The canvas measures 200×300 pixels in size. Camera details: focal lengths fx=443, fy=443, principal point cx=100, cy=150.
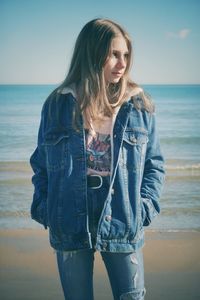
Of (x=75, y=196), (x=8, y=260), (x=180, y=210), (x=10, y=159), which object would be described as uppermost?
(x=75, y=196)

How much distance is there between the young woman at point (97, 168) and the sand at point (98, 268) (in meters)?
1.34

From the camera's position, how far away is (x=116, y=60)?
2.11 metres

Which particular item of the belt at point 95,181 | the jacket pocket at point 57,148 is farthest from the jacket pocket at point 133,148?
the jacket pocket at point 57,148

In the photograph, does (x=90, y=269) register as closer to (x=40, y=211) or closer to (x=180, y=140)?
(x=40, y=211)

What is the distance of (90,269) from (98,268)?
1.75 m

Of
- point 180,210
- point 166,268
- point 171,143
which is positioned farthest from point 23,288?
point 171,143

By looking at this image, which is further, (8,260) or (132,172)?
(8,260)

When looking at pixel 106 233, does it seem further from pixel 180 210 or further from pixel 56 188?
pixel 180 210

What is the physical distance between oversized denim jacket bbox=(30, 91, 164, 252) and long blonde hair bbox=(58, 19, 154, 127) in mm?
60

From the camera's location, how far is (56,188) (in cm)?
204

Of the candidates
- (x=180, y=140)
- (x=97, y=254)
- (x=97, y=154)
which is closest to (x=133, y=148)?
(x=97, y=154)

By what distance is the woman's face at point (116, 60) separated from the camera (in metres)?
2.09

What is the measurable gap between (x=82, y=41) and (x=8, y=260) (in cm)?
249

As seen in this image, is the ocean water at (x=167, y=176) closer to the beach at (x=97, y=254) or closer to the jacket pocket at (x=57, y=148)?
the beach at (x=97, y=254)
